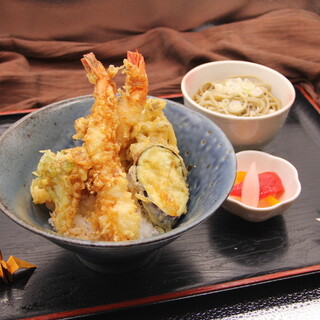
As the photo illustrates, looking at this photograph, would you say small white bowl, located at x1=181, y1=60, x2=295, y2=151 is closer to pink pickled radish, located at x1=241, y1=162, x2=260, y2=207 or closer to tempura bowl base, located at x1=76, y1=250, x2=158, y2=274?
pink pickled radish, located at x1=241, y1=162, x2=260, y2=207

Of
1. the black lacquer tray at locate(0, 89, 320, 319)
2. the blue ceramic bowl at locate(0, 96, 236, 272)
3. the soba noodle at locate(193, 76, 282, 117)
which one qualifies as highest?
the blue ceramic bowl at locate(0, 96, 236, 272)

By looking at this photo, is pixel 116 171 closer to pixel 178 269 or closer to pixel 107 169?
pixel 107 169

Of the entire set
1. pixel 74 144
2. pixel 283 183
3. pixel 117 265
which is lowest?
pixel 283 183

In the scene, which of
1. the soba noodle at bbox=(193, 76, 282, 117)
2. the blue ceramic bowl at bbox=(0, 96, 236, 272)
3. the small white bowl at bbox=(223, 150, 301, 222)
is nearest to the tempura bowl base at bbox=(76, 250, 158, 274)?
the blue ceramic bowl at bbox=(0, 96, 236, 272)

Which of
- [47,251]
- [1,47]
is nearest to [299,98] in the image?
[47,251]

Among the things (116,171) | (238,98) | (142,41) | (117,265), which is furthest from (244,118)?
(142,41)

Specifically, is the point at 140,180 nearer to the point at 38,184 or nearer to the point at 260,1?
the point at 38,184
